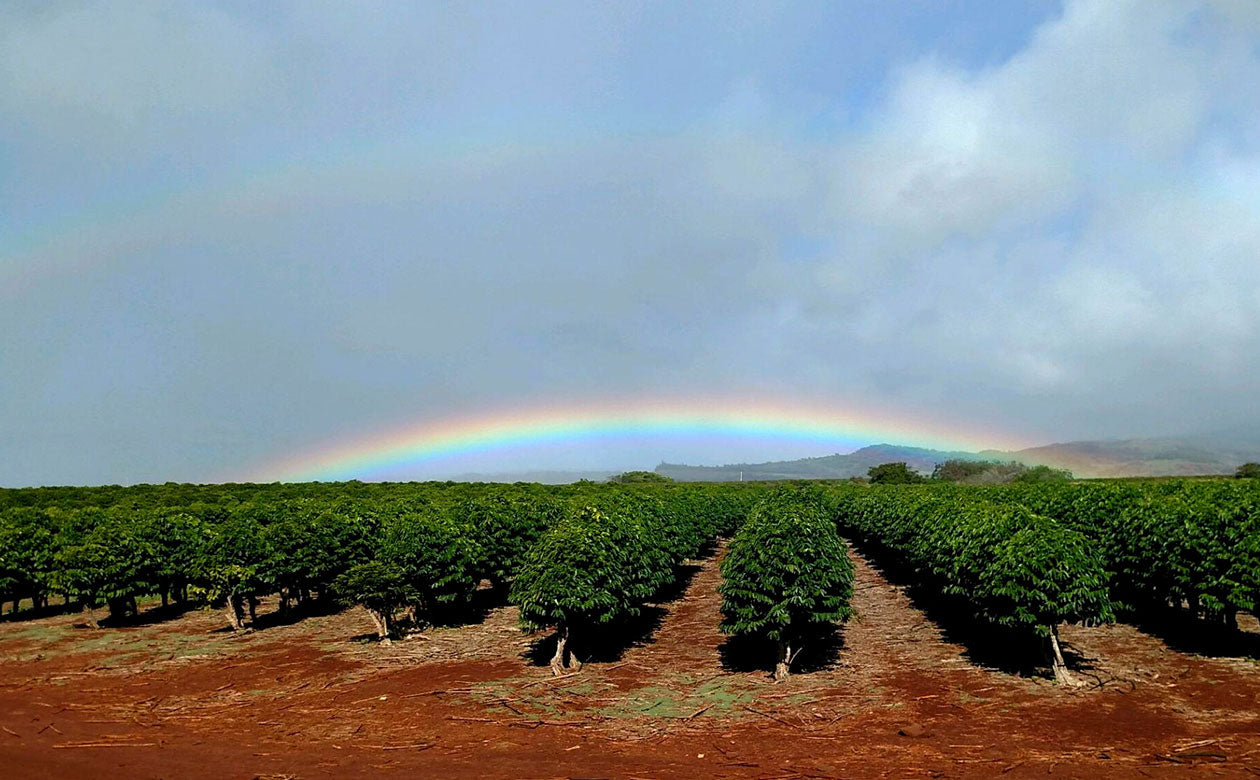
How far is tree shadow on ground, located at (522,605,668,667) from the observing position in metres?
23.4

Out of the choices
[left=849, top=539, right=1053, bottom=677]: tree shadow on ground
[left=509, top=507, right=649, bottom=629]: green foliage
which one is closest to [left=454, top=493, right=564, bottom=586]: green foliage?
[left=509, top=507, right=649, bottom=629]: green foliage

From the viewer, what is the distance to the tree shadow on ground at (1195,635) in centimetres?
2062

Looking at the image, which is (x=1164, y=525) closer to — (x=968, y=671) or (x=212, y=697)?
(x=968, y=671)

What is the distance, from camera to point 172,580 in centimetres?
3102

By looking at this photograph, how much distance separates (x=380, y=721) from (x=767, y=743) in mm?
9958

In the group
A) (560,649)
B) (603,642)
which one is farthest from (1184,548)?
(560,649)

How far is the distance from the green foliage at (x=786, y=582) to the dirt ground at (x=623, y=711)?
1972mm

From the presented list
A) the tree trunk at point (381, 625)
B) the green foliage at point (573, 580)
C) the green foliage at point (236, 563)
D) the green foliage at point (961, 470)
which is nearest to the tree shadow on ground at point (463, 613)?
the tree trunk at point (381, 625)

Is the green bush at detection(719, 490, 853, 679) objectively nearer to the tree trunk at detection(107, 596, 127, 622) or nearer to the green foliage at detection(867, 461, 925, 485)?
the tree trunk at detection(107, 596, 127, 622)

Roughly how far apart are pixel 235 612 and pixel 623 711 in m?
20.8

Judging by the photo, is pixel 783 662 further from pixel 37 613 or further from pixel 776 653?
pixel 37 613

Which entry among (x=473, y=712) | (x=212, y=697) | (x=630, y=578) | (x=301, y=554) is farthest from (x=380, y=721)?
(x=301, y=554)

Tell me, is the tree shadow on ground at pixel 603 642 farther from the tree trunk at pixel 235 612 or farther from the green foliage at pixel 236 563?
the tree trunk at pixel 235 612

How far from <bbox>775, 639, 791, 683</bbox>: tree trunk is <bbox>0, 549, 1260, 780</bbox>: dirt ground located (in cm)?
53
